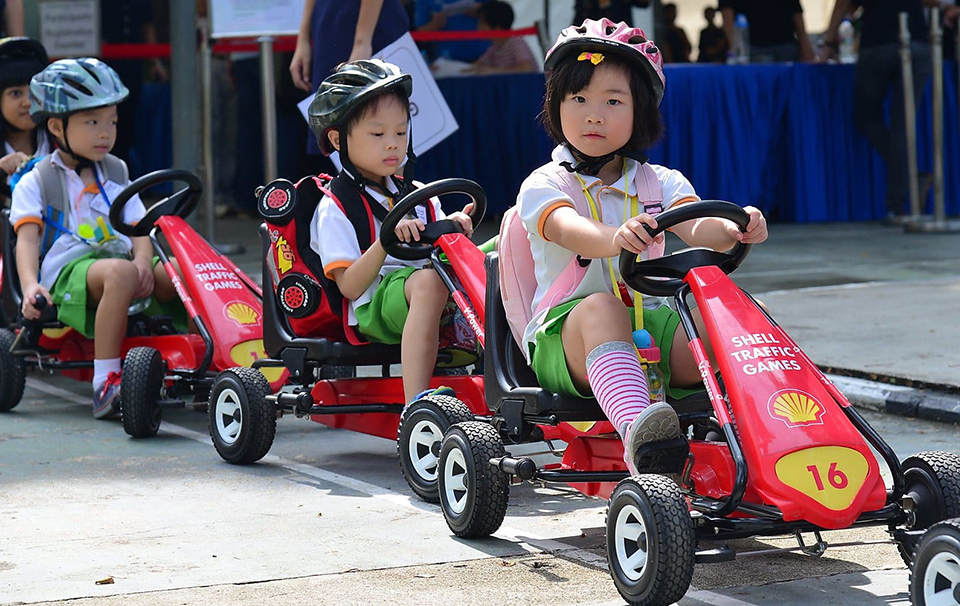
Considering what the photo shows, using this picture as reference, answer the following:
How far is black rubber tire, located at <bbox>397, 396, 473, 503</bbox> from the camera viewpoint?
4426mm

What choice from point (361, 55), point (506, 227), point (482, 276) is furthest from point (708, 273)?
point (361, 55)

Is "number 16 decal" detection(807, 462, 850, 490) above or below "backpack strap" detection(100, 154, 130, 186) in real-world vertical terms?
below

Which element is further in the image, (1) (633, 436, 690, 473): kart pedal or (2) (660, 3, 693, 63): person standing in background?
(2) (660, 3, 693, 63): person standing in background

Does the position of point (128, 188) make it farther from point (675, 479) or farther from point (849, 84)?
point (849, 84)

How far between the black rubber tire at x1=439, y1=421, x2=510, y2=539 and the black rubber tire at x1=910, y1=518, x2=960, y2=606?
128 centimetres

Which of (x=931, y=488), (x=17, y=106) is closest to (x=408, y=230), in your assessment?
(x=931, y=488)

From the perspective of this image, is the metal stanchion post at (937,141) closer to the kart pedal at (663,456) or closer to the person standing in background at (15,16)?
the person standing in background at (15,16)

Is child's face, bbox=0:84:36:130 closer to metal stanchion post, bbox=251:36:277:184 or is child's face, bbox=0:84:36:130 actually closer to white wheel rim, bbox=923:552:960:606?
metal stanchion post, bbox=251:36:277:184

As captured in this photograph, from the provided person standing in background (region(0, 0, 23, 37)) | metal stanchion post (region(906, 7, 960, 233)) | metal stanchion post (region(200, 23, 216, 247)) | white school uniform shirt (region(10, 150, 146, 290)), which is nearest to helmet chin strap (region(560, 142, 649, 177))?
white school uniform shirt (region(10, 150, 146, 290))

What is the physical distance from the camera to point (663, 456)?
3559 mm

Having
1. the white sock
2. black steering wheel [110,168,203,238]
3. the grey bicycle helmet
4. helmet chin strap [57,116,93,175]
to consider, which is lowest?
the white sock

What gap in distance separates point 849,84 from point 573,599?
920 centimetres

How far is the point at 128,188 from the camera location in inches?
233

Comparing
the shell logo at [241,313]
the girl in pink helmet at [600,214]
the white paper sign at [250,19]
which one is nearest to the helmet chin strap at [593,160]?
the girl in pink helmet at [600,214]
